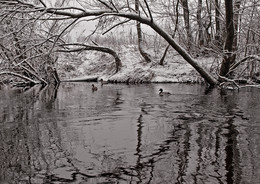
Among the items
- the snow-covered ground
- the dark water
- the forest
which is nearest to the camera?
the dark water

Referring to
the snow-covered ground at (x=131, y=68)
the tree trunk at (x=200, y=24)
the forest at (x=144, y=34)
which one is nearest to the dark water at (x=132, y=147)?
the forest at (x=144, y=34)

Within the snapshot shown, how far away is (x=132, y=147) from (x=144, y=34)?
1535cm

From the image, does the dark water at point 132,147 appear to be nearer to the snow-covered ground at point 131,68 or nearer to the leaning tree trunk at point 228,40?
the leaning tree trunk at point 228,40

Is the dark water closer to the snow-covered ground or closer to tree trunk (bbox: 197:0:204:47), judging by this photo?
tree trunk (bbox: 197:0:204:47)

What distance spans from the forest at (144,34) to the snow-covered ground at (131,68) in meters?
0.65

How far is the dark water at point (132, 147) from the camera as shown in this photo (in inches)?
159

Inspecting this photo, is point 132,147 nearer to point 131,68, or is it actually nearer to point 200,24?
point 200,24

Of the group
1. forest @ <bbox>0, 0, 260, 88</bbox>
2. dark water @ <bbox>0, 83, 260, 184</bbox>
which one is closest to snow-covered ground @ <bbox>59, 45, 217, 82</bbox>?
forest @ <bbox>0, 0, 260, 88</bbox>

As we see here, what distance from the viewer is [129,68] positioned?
26641 mm

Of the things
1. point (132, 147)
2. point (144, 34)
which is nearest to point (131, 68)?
point (144, 34)

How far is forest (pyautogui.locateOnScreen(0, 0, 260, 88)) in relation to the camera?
11984 millimetres

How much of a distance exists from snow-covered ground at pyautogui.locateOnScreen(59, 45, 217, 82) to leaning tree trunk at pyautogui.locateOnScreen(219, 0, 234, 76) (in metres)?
3.93

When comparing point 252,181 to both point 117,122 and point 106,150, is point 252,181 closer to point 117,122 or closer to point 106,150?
point 106,150

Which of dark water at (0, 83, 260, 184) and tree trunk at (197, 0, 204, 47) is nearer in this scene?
dark water at (0, 83, 260, 184)
